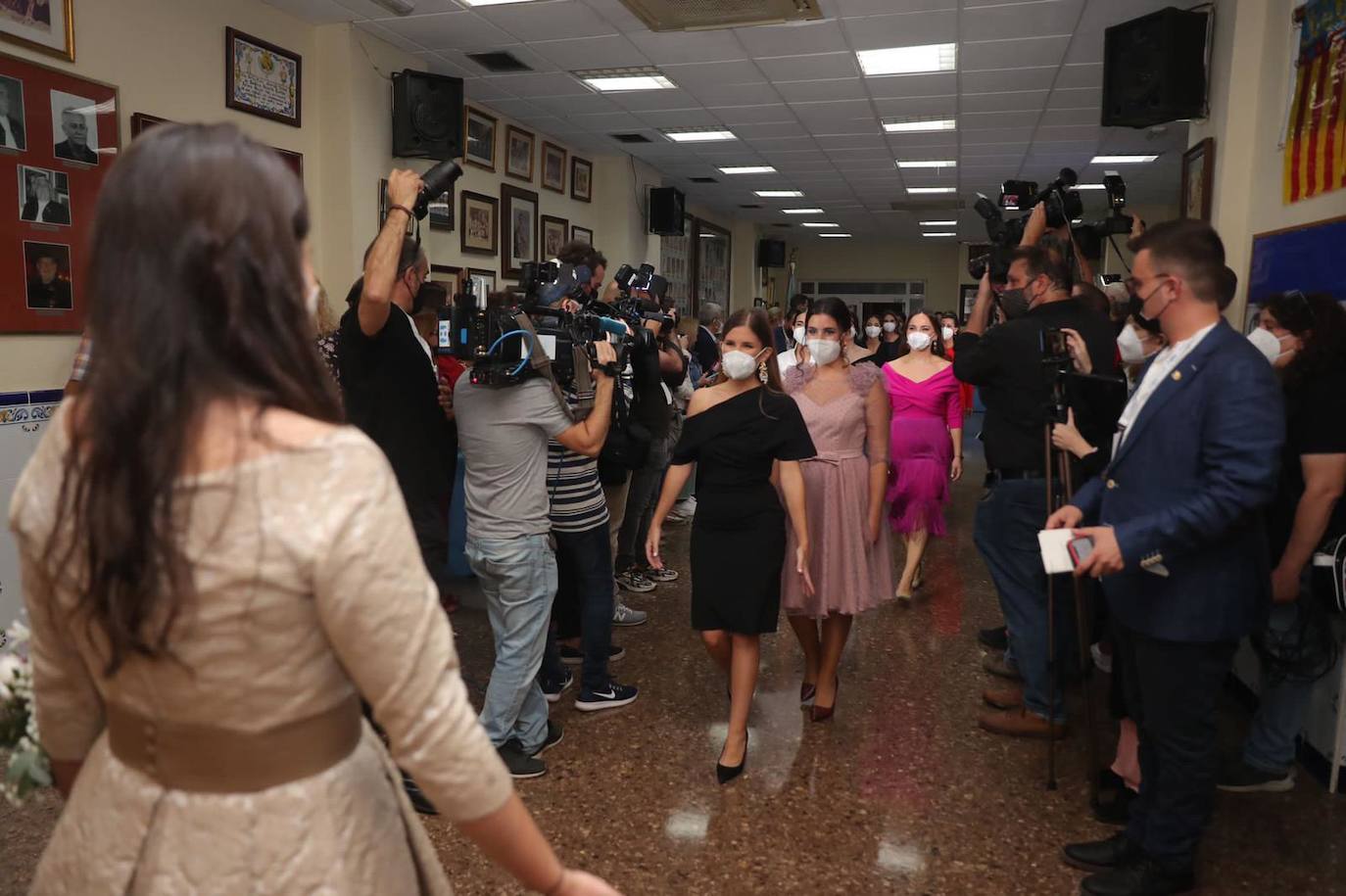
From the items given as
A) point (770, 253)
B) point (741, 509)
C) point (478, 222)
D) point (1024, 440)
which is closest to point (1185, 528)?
point (1024, 440)

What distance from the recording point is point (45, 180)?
3787mm

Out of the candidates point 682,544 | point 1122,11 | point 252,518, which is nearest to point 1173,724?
point 252,518

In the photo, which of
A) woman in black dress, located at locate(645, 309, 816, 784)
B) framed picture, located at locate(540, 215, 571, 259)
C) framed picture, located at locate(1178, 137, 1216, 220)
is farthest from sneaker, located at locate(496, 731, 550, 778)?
framed picture, located at locate(540, 215, 571, 259)

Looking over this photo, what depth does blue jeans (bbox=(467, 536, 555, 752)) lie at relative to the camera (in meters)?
2.75

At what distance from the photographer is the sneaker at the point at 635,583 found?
15.5ft

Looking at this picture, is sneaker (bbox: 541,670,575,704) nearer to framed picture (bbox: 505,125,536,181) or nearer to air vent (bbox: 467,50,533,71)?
air vent (bbox: 467,50,533,71)

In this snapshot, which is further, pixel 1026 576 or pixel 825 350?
pixel 825 350

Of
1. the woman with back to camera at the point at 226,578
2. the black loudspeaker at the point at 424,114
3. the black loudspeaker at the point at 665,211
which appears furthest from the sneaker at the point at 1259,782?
the black loudspeaker at the point at 665,211

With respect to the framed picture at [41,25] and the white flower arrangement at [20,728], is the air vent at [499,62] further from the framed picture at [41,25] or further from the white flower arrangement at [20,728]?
the white flower arrangement at [20,728]

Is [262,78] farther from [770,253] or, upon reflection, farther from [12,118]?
[770,253]

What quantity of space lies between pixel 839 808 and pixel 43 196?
13.0 ft

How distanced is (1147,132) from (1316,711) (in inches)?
252

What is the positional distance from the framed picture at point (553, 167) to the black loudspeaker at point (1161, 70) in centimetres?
502

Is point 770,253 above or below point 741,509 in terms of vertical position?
above
